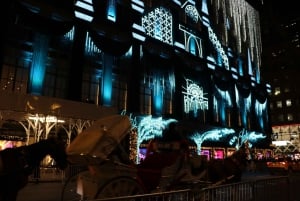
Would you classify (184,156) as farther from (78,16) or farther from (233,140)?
(233,140)

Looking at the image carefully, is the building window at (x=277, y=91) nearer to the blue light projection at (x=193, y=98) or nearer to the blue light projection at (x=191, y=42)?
the blue light projection at (x=191, y=42)

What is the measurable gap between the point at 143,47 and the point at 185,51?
6.81m

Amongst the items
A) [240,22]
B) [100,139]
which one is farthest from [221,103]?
[100,139]

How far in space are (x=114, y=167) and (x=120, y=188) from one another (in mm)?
472

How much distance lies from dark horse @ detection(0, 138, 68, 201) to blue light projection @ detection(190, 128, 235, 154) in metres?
26.7

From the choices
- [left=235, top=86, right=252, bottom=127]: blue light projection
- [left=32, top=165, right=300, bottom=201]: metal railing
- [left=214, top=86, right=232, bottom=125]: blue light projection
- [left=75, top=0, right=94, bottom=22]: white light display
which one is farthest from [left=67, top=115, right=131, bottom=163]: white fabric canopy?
[left=235, top=86, right=252, bottom=127]: blue light projection

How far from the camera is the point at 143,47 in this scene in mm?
29266

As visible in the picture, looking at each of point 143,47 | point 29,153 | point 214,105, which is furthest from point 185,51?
Answer: point 29,153

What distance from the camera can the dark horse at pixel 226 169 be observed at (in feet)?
31.2

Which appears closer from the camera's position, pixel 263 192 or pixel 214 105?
pixel 263 192

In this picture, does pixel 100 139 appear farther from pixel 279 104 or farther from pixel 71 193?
pixel 279 104

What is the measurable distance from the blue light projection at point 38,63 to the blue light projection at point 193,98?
16.1 m

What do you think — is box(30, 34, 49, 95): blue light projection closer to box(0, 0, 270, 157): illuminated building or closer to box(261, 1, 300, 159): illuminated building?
box(0, 0, 270, 157): illuminated building

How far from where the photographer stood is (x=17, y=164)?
5.84 meters
